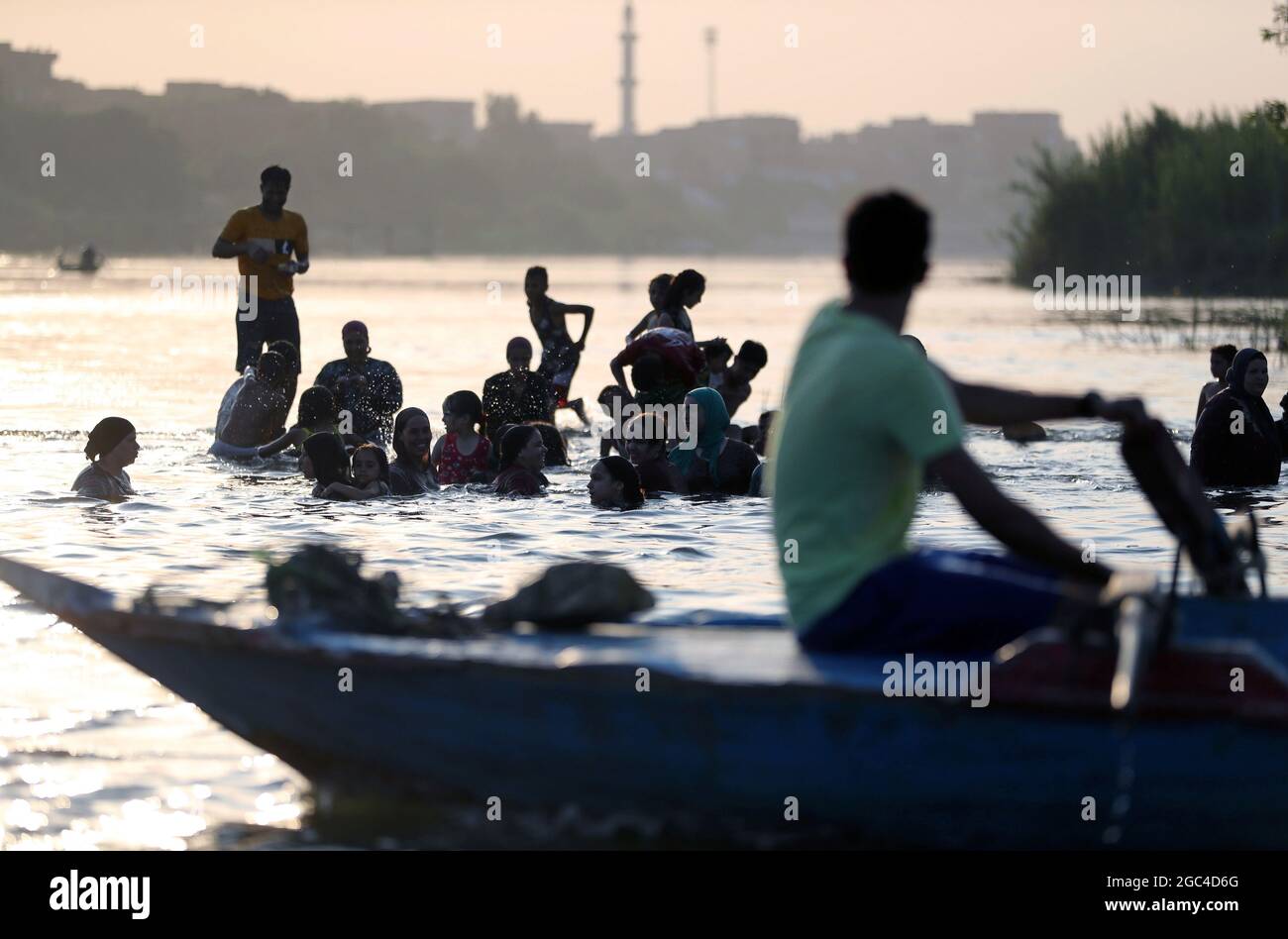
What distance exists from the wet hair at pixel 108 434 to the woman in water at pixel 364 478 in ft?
4.23

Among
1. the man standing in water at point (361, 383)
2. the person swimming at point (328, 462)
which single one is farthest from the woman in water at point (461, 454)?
the man standing in water at point (361, 383)

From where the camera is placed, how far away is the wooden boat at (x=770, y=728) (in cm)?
493

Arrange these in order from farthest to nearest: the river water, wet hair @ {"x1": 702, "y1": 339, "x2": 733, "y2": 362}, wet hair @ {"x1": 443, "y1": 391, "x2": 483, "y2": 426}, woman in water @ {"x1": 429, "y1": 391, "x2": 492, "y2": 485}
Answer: wet hair @ {"x1": 702, "y1": 339, "x2": 733, "y2": 362} → woman in water @ {"x1": 429, "y1": 391, "x2": 492, "y2": 485} → wet hair @ {"x1": 443, "y1": 391, "x2": 483, "y2": 426} → the river water

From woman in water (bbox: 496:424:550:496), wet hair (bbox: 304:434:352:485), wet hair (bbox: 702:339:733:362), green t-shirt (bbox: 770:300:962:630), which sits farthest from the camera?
wet hair (bbox: 702:339:733:362)

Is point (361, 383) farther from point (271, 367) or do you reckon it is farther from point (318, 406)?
point (271, 367)

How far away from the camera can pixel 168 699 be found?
707 cm

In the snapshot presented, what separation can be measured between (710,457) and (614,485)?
1012 millimetres

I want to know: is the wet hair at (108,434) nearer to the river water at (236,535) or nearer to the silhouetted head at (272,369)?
the river water at (236,535)

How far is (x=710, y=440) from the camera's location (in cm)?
1270

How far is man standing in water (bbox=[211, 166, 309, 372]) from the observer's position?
1435 centimetres

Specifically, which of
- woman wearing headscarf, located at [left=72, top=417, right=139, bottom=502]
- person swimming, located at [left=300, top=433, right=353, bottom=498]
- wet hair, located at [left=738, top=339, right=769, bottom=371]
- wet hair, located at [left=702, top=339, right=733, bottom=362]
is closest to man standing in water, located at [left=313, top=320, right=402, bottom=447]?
person swimming, located at [left=300, top=433, right=353, bottom=498]

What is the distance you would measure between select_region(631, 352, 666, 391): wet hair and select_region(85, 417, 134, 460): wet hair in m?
3.06

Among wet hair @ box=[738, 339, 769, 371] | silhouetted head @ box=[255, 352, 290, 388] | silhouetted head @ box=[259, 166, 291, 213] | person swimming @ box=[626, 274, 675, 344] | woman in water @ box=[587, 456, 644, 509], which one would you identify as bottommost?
woman in water @ box=[587, 456, 644, 509]

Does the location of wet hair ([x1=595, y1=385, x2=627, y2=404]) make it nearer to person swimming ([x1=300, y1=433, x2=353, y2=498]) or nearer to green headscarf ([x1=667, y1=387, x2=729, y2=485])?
green headscarf ([x1=667, y1=387, x2=729, y2=485])
